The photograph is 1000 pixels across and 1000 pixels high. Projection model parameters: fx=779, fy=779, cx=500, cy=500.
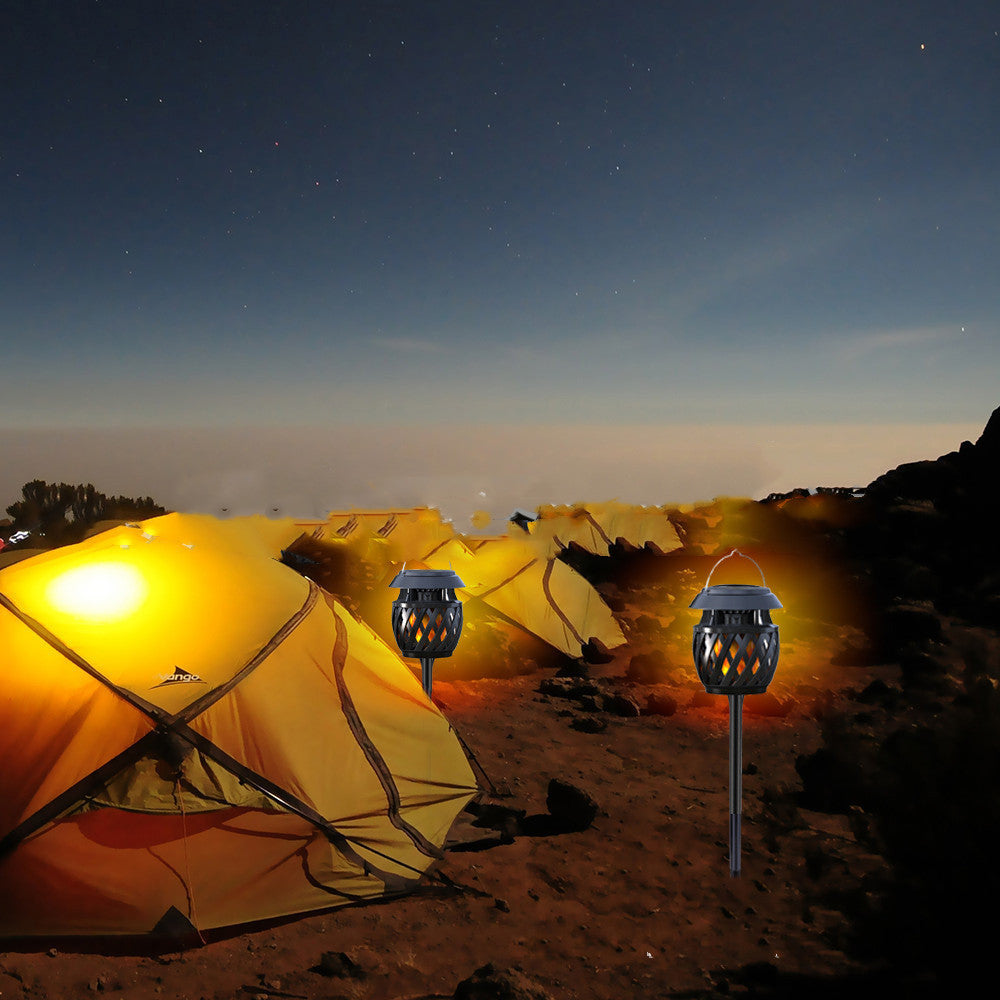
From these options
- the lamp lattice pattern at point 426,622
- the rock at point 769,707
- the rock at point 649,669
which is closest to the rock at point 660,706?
the rock at point 769,707

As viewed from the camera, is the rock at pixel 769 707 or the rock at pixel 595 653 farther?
the rock at pixel 595 653

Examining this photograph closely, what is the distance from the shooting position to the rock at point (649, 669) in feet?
50.1

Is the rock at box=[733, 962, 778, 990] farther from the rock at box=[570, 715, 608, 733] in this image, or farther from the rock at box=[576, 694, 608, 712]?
the rock at box=[576, 694, 608, 712]

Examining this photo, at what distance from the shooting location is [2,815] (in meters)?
5.36

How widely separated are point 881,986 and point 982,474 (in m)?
21.4

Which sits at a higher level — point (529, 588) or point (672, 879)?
point (529, 588)

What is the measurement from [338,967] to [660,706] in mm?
8631

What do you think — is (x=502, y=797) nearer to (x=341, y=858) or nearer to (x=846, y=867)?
(x=341, y=858)

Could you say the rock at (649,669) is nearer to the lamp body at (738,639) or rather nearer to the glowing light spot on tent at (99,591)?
the lamp body at (738,639)

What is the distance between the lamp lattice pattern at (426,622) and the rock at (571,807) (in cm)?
217

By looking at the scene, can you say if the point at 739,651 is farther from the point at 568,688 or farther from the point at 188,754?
the point at 568,688

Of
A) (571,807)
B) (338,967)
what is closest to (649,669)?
(571,807)

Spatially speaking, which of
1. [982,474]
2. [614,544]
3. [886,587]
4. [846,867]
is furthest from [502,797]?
[614,544]

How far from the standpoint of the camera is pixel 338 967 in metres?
4.87
